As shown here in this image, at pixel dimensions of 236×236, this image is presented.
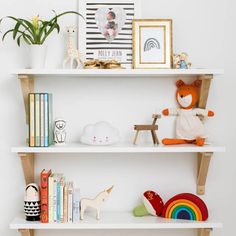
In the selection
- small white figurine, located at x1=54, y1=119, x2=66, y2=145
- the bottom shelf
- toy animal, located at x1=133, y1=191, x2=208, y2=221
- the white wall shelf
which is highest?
small white figurine, located at x1=54, y1=119, x2=66, y2=145

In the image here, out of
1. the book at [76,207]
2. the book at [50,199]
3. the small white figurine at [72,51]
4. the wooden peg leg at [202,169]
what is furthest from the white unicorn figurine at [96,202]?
the small white figurine at [72,51]

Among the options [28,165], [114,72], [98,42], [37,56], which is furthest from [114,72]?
[28,165]

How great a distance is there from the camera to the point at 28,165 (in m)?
2.00

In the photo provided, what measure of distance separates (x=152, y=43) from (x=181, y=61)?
152 mm

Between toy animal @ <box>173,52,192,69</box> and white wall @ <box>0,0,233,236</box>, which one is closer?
toy animal @ <box>173,52,192,69</box>

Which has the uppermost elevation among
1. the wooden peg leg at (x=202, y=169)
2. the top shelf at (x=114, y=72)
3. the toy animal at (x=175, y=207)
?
the top shelf at (x=114, y=72)

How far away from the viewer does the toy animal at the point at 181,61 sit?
1985 millimetres

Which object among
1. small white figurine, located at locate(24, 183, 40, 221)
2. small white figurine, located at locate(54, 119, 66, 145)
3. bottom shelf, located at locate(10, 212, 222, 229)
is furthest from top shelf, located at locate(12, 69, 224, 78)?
bottom shelf, located at locate(10, 212, 222, 229)

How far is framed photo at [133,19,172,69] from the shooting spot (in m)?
2.03

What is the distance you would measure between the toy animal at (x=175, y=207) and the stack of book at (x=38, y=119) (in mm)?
485

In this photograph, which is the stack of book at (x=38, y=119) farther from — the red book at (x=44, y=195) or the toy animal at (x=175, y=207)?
the toy animal at (x=175, y=207)

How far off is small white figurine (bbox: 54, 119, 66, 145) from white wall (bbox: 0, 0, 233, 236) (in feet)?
0.33

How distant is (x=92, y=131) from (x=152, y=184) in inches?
14.9

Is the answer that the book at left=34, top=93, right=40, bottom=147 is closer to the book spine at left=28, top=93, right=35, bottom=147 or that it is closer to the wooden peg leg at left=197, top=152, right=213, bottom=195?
the book spine at left=28, top=93, right=35, bottom=147
